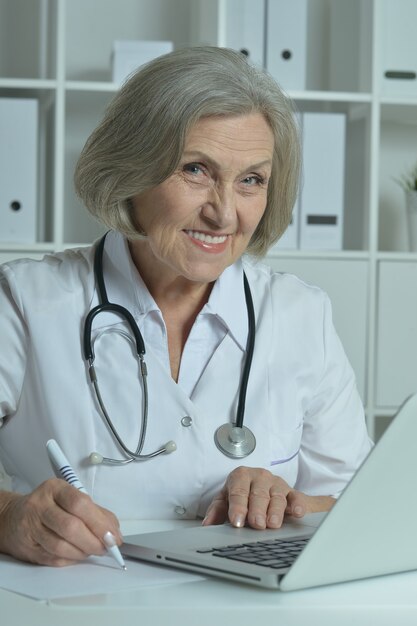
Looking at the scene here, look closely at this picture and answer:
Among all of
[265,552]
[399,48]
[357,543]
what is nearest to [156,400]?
[265,552]

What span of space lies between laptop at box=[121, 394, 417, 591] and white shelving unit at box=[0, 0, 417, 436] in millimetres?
2053

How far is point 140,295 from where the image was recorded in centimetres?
165

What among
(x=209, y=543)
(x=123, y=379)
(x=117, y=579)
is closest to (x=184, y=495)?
(x=123, y=379)

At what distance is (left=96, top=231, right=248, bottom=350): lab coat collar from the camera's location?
5.41 ft

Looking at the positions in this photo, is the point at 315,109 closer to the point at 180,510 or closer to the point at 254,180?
the point at 254,180

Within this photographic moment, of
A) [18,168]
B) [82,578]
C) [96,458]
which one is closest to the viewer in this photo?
[82,578]

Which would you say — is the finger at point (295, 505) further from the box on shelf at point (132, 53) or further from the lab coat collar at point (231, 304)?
the box on shelf at point (132, 53)

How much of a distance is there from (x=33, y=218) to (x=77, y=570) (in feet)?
6.66

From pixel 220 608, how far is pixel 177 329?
0.83 metres

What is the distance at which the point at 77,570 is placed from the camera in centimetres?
103

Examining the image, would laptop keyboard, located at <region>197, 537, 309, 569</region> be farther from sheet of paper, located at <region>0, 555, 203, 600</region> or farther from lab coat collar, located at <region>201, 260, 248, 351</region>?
lab coat collar, located at <region>201, 260, 248, 351</region>

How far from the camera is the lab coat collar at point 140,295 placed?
1.65 meters

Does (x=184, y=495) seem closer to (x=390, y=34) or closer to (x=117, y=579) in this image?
(x=117, y=579)

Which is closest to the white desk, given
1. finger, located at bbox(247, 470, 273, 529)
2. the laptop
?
the laptop
